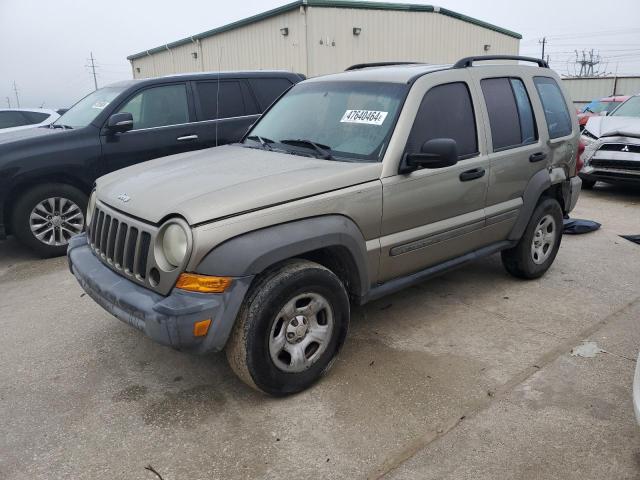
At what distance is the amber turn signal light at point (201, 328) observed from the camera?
8.50ft

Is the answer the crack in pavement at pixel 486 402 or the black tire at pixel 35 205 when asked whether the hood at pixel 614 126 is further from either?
the black tire at pixel 35 205

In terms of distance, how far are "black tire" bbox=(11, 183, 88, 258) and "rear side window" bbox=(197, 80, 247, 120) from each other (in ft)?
5.72

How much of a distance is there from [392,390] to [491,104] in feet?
7.57

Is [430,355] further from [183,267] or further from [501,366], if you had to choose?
[183,267]

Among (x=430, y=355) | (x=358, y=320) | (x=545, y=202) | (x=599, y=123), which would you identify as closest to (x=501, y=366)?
(x=430, y=355)

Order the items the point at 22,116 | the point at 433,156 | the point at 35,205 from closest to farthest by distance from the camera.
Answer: the point at 433,156 → the point at 35,205 → the point at 22,116

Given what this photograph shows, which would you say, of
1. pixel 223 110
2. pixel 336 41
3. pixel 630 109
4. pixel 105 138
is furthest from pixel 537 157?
pixel 336 41

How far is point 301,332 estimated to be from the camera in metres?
3.03

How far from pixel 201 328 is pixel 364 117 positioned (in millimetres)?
1786

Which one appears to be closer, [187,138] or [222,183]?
[222,183]

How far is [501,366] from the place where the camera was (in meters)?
3.38

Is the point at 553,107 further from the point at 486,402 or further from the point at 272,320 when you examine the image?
the point at 272,320

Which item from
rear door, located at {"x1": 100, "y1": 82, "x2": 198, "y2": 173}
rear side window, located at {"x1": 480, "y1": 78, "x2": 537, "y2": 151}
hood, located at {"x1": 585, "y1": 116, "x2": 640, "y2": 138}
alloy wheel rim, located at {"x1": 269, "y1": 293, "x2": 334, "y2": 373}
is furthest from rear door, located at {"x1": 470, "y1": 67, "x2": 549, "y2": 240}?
hood, located at {"x1": 585, "y1": 116, "x2": 640, "y2": 138}

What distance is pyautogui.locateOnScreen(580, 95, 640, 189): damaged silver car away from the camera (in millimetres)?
8133
